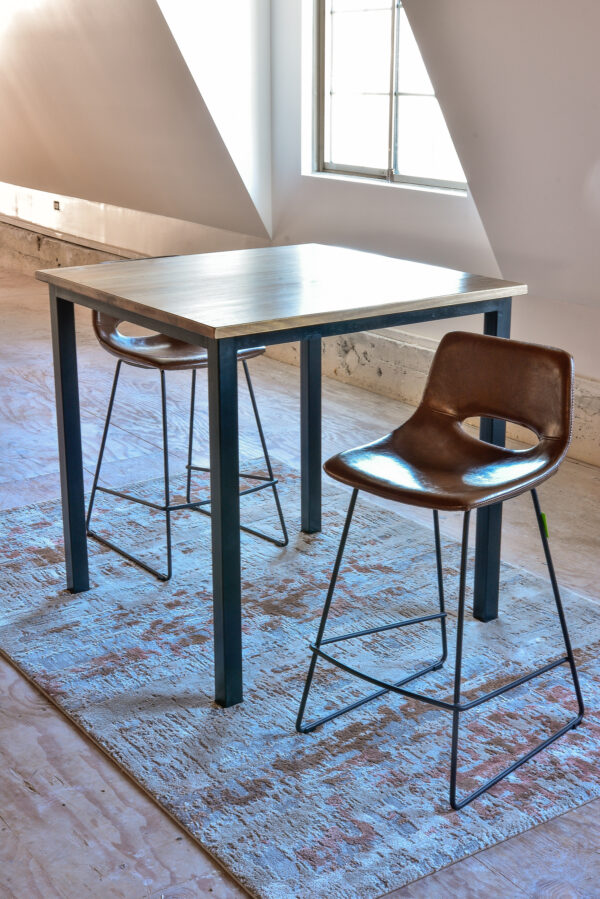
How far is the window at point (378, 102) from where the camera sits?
5.25 m

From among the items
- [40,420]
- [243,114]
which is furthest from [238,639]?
[243,114]

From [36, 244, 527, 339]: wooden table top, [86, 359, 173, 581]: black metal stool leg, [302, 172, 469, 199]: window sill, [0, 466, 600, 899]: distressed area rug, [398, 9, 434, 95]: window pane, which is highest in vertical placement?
[398, 9, 434, 95]: window pane

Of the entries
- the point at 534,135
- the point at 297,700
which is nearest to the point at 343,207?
the point at 534,135

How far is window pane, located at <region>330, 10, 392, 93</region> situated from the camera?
5.41 m

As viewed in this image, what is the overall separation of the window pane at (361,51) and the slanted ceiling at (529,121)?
1.16m

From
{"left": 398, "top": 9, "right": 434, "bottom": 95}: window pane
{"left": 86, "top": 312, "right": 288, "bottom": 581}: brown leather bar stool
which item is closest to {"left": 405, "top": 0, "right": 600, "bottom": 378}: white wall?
{"left": 398, "top": 9, "right": 434, "bottom": 95}: window pane

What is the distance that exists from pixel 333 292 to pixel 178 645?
3.65ft

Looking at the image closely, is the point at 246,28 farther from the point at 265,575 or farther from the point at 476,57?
the point at 265,575

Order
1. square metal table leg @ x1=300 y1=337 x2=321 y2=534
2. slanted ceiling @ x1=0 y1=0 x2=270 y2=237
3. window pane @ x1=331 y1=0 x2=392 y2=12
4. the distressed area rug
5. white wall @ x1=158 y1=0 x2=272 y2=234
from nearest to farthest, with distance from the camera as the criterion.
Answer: the distressed area rug
square metal table leg @ x1=300 y1=337 x2=321 y2=534
window pane @ x1=331 y1=0 x2=392 y2=12
white wall @ x1=158 y1=0 x2=272 y2=234
slanted ceiling @ x1=0 y1=0 x2=270 y2=237

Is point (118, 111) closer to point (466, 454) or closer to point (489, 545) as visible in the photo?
point (489, 545)

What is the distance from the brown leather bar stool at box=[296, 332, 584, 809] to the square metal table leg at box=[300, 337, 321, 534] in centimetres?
84

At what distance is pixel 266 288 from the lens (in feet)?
9.95

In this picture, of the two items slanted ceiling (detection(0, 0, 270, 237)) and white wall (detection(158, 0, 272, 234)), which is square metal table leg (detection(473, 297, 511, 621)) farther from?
slanted ceiling (detection(0, 0, 270, 237))

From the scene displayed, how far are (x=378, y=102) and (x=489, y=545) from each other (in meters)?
3.11
